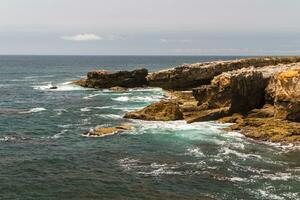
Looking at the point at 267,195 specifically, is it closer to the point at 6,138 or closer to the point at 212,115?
the point at 212,115

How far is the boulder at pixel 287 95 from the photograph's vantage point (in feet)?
192

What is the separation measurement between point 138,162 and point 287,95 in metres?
24.0

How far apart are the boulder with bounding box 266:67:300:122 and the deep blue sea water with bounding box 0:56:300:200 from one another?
752cm

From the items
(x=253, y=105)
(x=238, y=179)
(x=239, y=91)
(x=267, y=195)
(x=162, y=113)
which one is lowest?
(x=267, y=195)

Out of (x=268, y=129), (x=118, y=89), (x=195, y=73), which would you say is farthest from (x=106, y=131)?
(x=118, y=89)

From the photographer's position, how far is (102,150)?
2019 inches

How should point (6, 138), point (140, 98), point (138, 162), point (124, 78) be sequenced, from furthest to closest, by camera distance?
point (124, 78) < point (140, 98) < point (6, 138) < point (138, 162)

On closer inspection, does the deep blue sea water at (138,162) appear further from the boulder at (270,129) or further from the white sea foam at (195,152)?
the boulder at (270,129)

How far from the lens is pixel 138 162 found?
46688 millimetres

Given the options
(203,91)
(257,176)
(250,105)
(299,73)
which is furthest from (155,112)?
(257,176)

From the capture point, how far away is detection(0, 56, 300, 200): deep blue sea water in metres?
38.2

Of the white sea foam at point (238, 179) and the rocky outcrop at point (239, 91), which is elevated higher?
the rocky outcrop at point (239, 91)

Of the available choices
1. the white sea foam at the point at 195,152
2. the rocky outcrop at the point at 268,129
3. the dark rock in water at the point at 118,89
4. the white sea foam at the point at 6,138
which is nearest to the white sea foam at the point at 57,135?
the white sea foam at the point at 6,138

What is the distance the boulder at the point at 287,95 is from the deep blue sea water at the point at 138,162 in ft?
24.7
